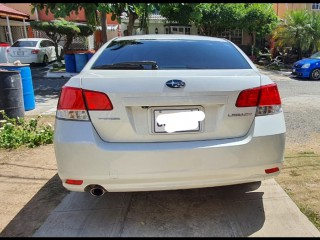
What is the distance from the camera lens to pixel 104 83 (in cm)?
225

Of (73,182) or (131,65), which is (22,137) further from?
(131,65)

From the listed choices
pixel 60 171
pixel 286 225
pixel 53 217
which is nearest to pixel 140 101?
pixel 60 171

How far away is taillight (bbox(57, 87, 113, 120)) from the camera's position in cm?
223

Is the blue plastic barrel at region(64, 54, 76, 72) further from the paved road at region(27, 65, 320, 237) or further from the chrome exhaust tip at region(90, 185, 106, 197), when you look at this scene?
the chrome exhaust tip at region(90, 185, 106, 197)

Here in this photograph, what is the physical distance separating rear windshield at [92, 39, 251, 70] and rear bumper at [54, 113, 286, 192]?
0.70 m

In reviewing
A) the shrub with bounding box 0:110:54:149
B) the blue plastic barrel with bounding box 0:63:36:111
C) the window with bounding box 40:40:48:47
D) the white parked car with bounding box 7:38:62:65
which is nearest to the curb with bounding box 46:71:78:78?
the white parked car with bounding box 7:38:62:65

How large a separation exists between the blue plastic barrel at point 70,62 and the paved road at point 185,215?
1060 centimetres

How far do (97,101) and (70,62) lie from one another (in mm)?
11511

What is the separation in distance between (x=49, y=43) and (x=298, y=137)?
16.0 meters

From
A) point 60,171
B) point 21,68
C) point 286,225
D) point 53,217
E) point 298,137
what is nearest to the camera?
Result: point 60,171

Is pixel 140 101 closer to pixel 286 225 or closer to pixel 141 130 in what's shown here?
pixel 141 130

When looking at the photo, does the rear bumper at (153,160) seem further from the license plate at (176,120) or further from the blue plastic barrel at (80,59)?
the blue plastic barrel at (80,59)

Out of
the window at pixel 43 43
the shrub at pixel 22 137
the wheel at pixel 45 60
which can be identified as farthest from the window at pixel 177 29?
the shrub at pixel 22 137

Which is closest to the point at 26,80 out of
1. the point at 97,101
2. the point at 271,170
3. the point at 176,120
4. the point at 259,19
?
the point at 97,101
